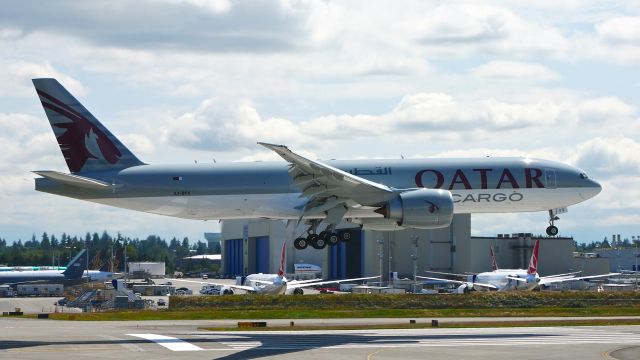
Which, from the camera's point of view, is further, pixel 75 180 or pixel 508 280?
pixel 508 280

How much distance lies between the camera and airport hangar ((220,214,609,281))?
13875cm

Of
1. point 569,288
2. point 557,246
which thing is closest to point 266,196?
point 569,288

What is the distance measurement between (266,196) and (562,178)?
18.8 meters

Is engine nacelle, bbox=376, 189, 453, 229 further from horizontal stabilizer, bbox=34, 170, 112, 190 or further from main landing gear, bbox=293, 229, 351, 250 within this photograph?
horizontal stabilizer, bbox=34, 170, 112, 190

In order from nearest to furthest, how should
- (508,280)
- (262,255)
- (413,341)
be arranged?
(413,341) < (508,280) < (262,255)

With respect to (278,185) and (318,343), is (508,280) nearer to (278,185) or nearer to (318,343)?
(278,185)

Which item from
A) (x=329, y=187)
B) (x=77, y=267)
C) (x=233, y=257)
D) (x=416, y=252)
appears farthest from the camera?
(x=233, y=257)

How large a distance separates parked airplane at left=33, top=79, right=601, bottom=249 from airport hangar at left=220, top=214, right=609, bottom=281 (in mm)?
62624

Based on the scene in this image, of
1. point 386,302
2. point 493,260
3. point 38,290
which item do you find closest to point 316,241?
point 386,302

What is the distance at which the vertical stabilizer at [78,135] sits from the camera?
6469 cm

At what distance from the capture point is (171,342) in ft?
162

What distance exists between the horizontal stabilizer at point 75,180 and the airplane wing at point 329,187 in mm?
11934

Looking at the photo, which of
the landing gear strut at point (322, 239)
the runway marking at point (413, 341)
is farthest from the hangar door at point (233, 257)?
the runway marking at point (413, 341)

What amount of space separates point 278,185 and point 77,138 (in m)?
13.5
